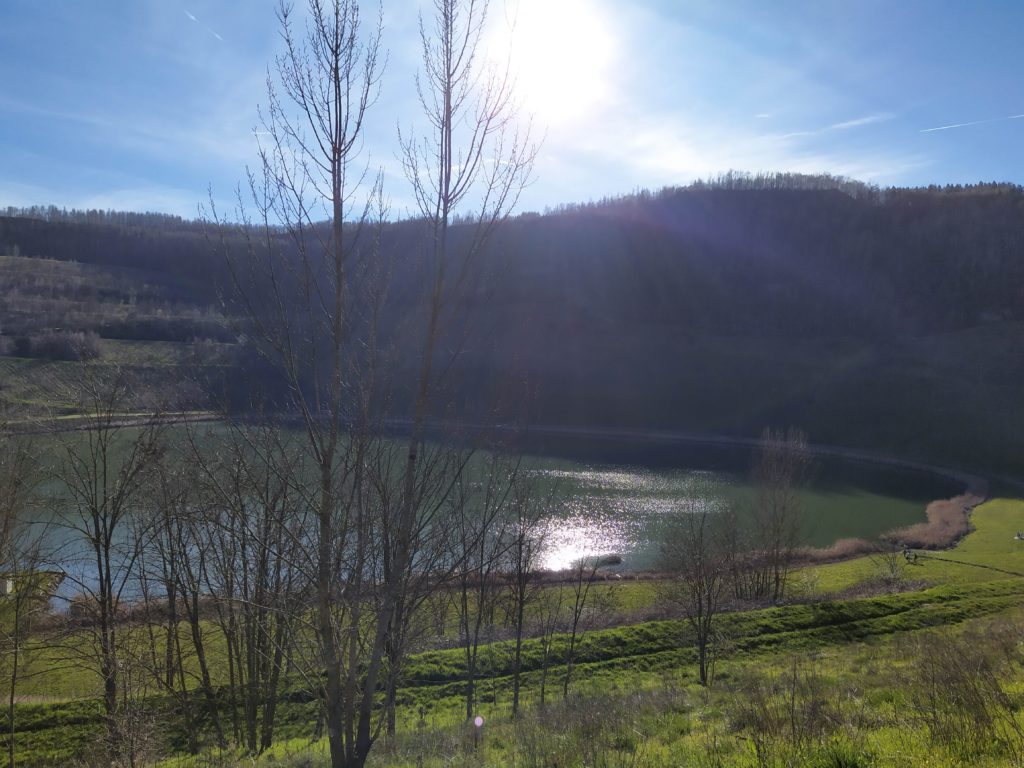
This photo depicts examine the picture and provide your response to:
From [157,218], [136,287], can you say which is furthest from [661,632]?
[157,218]

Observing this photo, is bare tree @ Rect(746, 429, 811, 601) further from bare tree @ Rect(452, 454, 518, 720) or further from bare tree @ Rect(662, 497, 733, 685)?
bare tree @ Rect(452, 454, 518, 720)

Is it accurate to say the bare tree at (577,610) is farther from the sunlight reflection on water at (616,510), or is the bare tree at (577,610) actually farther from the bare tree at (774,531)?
the bare tree at (774,531)

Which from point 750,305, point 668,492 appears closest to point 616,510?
point 668,492

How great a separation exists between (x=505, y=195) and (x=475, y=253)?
48 cm

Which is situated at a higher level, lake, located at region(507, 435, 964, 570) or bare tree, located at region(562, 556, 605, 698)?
bare tree, located at region(562, 556, 605, 698)

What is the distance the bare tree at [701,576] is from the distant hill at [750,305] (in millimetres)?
41212

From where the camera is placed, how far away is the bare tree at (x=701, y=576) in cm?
1450

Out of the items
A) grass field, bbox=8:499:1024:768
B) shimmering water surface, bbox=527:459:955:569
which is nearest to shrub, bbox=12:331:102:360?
shimmering water surface, bbox=527:459:955:569

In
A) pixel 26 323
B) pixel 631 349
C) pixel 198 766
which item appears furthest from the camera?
pixel 631 349

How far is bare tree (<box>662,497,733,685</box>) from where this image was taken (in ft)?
47.6

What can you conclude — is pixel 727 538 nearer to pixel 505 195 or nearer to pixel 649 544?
pixel 649 544

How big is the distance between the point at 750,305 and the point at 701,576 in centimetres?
10473

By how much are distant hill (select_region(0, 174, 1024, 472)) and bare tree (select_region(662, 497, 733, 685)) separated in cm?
4121

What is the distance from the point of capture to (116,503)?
11.7m
